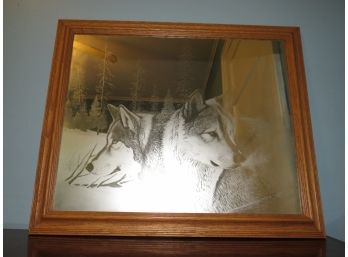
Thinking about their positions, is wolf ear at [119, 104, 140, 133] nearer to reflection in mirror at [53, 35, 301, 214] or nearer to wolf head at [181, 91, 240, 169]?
reflection in mirror at [53, 35, 301, 214]

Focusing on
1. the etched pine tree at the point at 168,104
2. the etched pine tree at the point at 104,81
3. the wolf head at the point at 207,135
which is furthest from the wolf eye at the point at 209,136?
the etched pine tree at the point at 104,81

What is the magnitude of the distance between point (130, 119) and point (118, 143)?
0.31 feet

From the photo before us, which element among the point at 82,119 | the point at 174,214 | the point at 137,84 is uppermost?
the point at 137,84

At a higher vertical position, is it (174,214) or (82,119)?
(82,119)

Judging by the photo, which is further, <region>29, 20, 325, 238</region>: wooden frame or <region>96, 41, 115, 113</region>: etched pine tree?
<region>96, 41, 115, 113</region>: etched pine tree

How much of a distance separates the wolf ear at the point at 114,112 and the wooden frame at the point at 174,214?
165 millimetres

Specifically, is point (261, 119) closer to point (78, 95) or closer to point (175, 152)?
point (175, 152)

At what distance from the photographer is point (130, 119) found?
1088 mm

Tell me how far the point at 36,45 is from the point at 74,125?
1.27ft

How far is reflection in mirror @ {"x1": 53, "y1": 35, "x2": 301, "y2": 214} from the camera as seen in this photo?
3.31 ft

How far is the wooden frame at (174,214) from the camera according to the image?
37.4 inches

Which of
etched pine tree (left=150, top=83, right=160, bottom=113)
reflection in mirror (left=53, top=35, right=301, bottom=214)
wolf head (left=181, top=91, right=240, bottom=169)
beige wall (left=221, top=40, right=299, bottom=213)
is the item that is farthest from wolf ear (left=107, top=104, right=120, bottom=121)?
beige wall (left=221, top=40, right=299, bottom=213)

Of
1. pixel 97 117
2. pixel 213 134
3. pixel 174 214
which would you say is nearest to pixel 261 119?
pixel 213 134

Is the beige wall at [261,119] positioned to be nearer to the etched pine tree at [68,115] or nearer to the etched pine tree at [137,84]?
the etched pine tree at [137,84]
